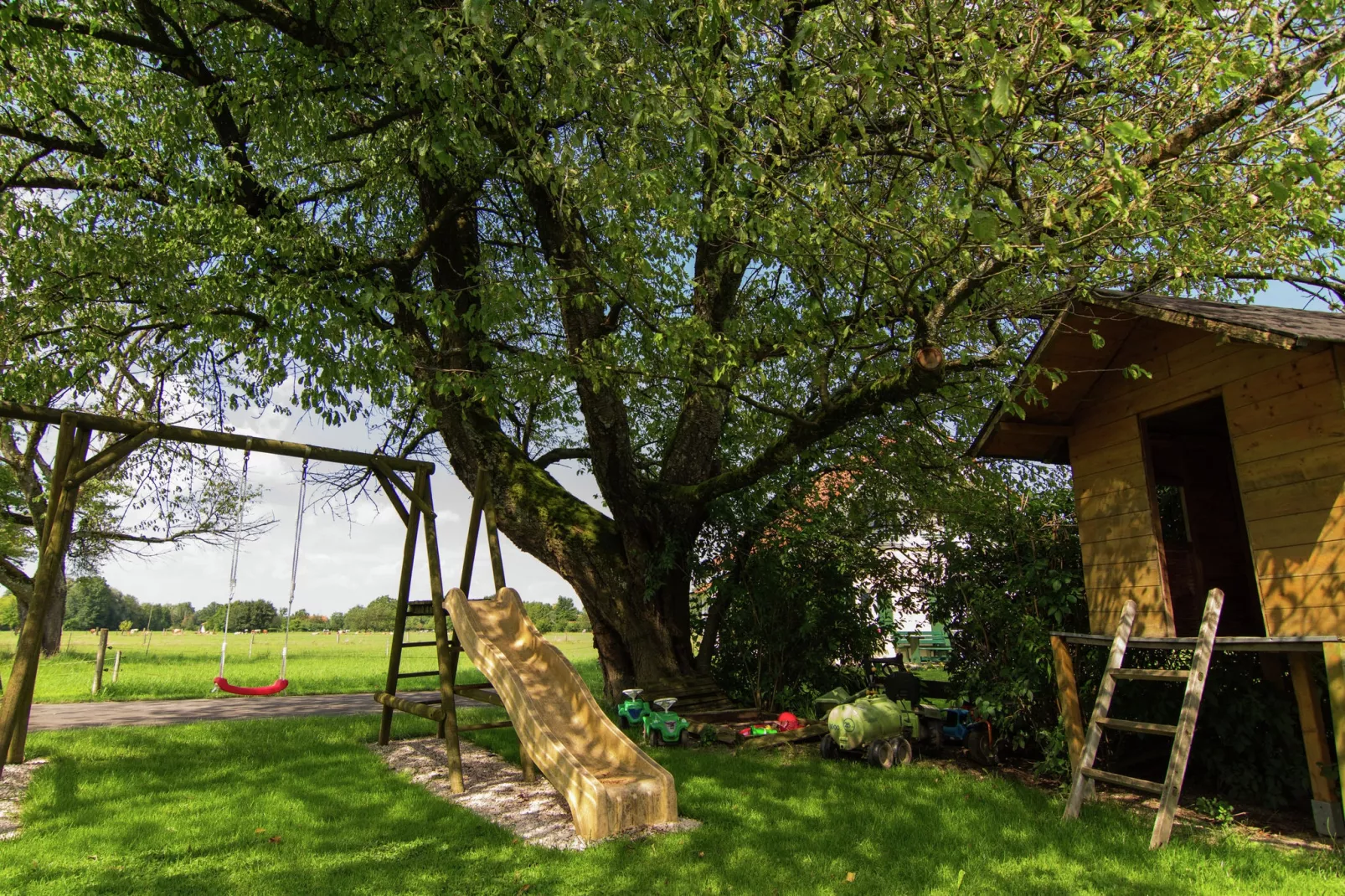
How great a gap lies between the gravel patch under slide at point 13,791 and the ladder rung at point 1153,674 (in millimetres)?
8268

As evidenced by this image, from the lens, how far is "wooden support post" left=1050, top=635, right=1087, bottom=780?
692cm

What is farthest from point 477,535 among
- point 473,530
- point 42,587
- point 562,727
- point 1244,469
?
point 1244,469

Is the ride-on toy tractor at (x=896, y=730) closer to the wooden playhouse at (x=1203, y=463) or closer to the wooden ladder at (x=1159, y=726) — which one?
the wooden playhouse at (x=1203, y=463)

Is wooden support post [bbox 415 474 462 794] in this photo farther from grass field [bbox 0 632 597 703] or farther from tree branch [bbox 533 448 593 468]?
grass field [bbox 0 632 597 703]

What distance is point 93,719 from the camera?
35.7 ft

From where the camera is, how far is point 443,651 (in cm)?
759

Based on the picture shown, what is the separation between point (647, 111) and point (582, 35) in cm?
209

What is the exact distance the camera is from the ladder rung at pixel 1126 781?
547 centimetres

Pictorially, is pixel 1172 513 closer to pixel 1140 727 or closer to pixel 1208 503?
pixel 1208 503

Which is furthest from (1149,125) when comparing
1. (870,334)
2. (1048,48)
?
(870,334)

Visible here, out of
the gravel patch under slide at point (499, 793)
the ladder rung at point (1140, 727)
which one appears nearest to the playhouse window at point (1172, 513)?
the ladder rung at point (1140, 727)

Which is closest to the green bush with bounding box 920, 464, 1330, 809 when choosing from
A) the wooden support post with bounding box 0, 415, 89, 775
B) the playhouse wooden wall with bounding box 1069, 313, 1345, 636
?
the playhouse wooden wall with bounding box 1069, 313, 1345, 636

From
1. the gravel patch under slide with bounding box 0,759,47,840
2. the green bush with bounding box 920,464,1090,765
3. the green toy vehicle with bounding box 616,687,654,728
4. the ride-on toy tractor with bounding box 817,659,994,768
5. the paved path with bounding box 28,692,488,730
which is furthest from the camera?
the paved path with bounding box 28,692,488,730

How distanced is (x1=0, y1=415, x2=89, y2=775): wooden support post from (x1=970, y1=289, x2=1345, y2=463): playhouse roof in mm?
8845
